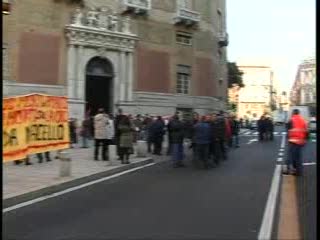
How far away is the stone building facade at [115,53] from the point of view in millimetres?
36031

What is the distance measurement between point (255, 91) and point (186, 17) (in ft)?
321

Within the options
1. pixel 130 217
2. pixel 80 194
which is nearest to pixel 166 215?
pixel 130 217

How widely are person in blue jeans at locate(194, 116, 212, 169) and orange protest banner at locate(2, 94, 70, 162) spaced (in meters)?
4.18

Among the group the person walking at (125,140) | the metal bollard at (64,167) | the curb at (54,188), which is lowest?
the curb at (54,188)

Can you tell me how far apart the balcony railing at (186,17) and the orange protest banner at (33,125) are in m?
25.8

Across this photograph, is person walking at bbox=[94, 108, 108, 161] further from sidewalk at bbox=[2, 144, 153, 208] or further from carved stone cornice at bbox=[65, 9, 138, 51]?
carved stone cornice at bbox=[65, 9, 138, 51]

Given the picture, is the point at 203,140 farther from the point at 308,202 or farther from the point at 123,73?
the point at 123,73

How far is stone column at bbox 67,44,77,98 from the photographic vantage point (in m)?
37.9

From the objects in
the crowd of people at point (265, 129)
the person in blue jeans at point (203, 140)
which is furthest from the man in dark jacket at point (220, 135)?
the crowd of people at point (265, 129)

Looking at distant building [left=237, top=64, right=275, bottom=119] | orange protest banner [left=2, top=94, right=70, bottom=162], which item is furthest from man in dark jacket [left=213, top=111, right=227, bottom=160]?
distant building [left=237, top=64, right=275, bottom=119]

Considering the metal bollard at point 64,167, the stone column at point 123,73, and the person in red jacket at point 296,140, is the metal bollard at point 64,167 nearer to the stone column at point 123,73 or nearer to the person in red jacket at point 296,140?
the person in red jacket at point 296,140

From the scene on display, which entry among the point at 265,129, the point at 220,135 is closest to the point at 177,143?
the point at 220,135

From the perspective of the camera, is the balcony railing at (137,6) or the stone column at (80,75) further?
the balcony railing at (137,6)

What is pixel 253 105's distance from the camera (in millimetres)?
136750
